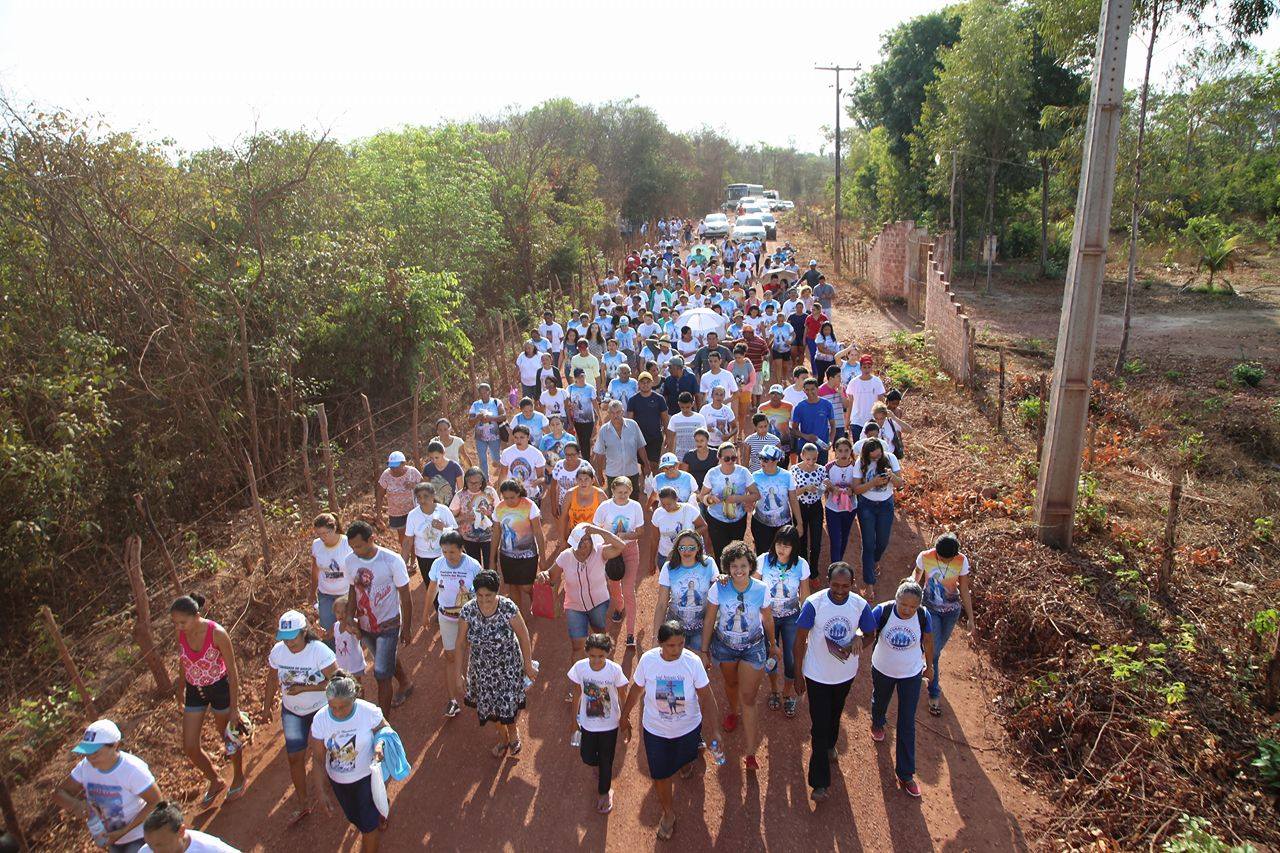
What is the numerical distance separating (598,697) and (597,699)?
16 mm

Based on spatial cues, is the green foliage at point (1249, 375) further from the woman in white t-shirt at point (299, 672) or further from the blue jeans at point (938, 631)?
the woman in white t-shirt at point (299, 672)

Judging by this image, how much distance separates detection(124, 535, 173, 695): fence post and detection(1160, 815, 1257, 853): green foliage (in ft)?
24.6

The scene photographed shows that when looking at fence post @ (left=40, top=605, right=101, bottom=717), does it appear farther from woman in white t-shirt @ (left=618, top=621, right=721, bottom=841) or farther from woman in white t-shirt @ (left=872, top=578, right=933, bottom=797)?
woman in white t-shirt @ (left=872, top=578, right=933, bottom=797)

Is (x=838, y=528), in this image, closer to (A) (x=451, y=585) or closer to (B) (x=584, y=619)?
(B) (x=584, y=619)

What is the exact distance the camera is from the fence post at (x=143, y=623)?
6.29 metres

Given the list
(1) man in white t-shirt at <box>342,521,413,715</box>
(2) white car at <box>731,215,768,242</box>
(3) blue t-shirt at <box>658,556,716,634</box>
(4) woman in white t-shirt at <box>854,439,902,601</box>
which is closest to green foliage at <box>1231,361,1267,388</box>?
(4) woman in white t-shirt at <box>854,439,902,601</box>

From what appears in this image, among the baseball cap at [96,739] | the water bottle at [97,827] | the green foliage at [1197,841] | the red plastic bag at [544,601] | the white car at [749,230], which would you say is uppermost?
the white car at [749,230]

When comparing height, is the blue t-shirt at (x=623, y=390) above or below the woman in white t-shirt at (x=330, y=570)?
above

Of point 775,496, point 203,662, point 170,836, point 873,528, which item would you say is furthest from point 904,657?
point 203,662

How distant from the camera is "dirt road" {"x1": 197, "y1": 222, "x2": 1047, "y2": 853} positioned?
16.0ft

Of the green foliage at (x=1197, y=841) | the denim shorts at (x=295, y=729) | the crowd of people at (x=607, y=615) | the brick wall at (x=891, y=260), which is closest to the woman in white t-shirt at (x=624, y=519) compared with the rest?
the crowd of people at (x=607, y=615)

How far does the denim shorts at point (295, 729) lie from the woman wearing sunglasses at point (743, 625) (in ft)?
9.00

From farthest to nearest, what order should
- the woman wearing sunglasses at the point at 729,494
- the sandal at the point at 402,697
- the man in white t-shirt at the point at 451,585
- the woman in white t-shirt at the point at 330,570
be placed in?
1. the woman wearing sunglasses at the point at 729,494
2. the sandal at the point at 402,697
3. the woman in white t-shirt at the point at 330,570
4. the man in white t-shirt at the point at 451,585

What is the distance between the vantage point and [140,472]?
9.27m
